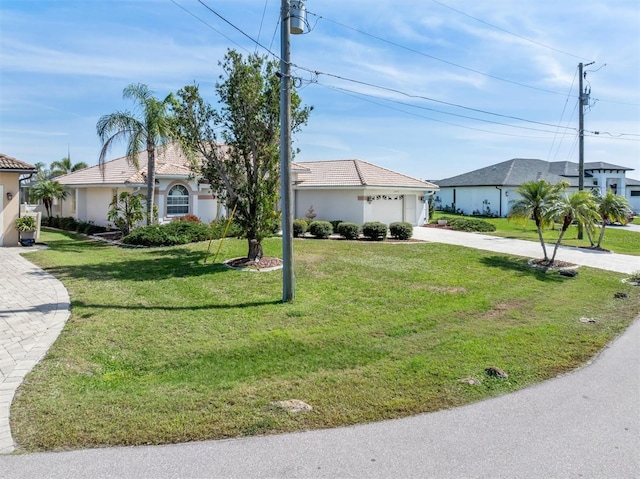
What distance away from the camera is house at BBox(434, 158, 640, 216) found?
38906mm

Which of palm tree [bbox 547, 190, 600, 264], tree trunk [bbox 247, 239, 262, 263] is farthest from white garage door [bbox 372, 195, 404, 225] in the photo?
tree trunk [bbox 247, 239, 262, 263]

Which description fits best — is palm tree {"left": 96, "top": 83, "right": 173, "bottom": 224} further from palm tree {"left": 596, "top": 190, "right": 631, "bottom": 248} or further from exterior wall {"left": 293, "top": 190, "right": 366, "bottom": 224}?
palm tree {"left": 596, "top": 190, "right": 631, "bottom": 248}

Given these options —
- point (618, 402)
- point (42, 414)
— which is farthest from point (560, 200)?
Answer: point (42, 414)

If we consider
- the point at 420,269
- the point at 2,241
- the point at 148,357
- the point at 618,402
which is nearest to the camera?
the point at 618,402

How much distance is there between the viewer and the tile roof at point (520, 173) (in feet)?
130

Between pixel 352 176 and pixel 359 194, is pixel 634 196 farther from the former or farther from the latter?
pixel 359 194

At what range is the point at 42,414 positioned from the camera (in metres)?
4.59

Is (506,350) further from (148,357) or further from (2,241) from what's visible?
(2,241)

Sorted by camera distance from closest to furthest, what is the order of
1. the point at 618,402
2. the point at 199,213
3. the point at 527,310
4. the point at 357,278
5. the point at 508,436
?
the point at 508,436 → the point at 618,402 → the point at 527,310 → the point at 357,278 → the point at 199,213

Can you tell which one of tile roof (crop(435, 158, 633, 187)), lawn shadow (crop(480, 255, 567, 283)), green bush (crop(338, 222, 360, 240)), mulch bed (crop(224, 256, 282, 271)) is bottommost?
lawn shadow (crop(480, 255, 567, 283))

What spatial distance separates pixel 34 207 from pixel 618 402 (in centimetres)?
3506

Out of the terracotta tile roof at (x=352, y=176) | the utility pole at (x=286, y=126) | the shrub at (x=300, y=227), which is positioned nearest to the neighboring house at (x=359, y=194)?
the terracotta tile roof at (x=352, y=176)

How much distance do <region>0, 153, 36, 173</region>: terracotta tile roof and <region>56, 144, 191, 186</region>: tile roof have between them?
3.22 meters

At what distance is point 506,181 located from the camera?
38.2m
